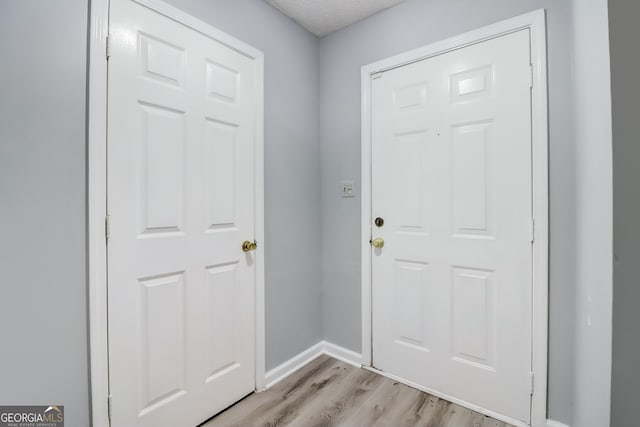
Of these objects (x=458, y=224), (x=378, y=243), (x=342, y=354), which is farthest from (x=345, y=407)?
(x=458, y=224)

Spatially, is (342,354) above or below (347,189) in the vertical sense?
below

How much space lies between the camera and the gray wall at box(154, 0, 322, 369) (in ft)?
6.32

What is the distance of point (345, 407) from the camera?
1.71 m

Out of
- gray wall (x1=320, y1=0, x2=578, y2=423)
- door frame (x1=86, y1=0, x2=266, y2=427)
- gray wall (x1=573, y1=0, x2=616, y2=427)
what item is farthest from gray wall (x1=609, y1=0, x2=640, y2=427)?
door frame (x1=86, y1=0, x2=266, y2=427)

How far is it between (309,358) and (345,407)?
0.56 m

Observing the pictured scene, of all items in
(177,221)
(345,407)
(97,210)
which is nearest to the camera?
(97,210)

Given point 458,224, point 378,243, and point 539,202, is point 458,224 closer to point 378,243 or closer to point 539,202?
point 539,202

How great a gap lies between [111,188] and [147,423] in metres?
1.09
